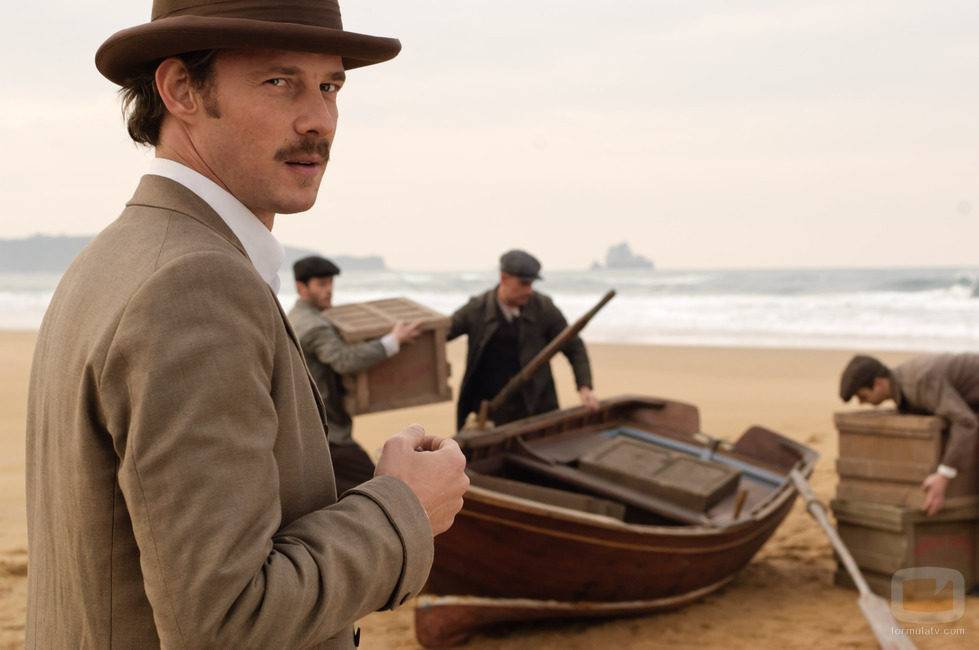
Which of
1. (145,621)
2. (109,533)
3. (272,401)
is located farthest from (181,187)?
(145,621)

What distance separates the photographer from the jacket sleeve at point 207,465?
1150mm

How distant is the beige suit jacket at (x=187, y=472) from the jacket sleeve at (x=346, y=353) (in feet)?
14.7

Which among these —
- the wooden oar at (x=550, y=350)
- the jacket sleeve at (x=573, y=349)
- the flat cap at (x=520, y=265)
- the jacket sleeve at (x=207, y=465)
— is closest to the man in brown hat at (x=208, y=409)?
the jacket sleeve at (x=207, y=465)

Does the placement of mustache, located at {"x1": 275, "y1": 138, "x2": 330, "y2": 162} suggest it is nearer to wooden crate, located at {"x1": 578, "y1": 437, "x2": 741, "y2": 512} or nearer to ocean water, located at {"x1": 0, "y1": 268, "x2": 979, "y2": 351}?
wooden crate, located at {"x1": 578, "y1": 437, "x2": 741, "y2": 512}

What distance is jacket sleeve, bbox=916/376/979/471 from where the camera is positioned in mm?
5961

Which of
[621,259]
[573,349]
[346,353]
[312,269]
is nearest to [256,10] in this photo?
[346,353]

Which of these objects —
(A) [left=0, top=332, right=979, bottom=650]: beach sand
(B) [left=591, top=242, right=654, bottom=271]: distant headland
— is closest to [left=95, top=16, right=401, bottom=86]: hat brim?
(A) [left=0, top=332, right=979, bottom=650]: beach sand

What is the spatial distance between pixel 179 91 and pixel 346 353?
459cm

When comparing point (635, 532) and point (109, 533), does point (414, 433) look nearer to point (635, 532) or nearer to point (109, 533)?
point (109, 533)

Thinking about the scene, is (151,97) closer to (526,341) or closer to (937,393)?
(937,393)

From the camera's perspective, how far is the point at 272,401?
1.30 metres

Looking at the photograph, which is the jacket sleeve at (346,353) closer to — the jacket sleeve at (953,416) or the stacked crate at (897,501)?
the stacked crate at (897,501)

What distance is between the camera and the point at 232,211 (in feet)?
4.85

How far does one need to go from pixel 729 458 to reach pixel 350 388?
3478 millimetres
